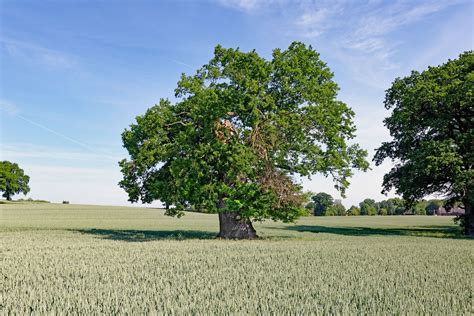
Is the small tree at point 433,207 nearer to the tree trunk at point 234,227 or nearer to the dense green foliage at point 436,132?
the dense green foliage at point 436,132

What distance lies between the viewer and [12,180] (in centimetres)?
11081

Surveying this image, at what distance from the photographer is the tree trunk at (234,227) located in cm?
2809

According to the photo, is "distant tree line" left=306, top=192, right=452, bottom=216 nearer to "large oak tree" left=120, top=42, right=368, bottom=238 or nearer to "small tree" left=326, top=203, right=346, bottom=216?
"small tree" left=326, top=203, right=346, bottom=216

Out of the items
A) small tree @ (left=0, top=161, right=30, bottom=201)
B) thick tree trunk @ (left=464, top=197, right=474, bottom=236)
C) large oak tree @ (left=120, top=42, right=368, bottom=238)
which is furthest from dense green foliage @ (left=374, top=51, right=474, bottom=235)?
small tree @ (left=0, top=161, right=30, bottom=201)

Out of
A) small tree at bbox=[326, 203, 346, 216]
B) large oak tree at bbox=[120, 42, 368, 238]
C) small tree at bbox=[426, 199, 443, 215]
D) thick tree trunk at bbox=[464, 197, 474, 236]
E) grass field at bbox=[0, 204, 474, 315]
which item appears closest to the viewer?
grass field at bbox=[0, 204, 474, 315]

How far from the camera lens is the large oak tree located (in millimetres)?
25047

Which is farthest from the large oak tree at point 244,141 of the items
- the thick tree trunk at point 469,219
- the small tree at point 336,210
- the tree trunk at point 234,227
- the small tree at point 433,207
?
the small tree at point 433,207

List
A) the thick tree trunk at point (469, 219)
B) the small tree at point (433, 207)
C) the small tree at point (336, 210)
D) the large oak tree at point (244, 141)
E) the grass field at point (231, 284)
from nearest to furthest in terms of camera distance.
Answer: the grass field at point (231, 284) → the large oak tree at point (244, 141) → the thick tree trunk at point (469, 219) → the small tree at point (336, 210) → the small tree at point (433, 207)

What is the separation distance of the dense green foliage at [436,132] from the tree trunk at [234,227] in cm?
1629

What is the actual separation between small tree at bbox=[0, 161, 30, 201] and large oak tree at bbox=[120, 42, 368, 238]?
308 feet

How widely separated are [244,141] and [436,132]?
76.6 ft

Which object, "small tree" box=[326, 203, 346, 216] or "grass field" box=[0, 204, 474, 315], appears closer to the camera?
"grass field" box=[0, 204, 474, 315]

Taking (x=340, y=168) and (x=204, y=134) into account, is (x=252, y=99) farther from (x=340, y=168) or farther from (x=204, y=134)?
(x=340, y=168)

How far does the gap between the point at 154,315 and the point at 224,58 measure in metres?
23.0
